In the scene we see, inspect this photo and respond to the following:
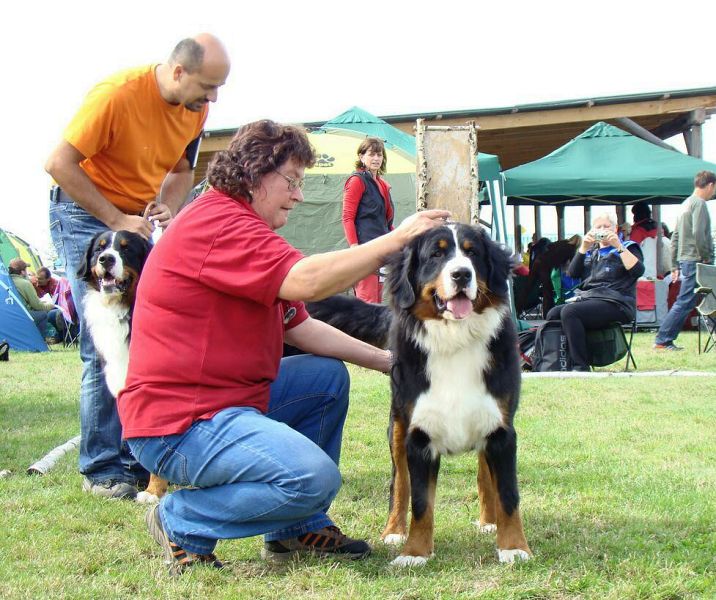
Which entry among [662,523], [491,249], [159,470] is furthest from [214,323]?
[662,523]

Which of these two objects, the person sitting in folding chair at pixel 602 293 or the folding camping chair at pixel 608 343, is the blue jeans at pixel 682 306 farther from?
the folding camping chair at pixel 608 343

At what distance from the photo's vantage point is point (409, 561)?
8.70 ft

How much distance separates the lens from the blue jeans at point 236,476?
245cm

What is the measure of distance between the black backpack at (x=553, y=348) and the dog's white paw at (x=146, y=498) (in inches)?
190

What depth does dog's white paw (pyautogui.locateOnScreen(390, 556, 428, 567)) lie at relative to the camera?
2.64m

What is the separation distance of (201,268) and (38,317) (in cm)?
1072

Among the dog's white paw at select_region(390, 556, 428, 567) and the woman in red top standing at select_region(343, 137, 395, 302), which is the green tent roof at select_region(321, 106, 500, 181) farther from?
the dog's white paw at select_region(390, 556, 428, 567)

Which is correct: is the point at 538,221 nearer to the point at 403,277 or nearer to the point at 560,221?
the point at 560,221

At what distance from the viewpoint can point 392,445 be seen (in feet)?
10.1

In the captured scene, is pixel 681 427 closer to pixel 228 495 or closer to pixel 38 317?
pixel 228 495

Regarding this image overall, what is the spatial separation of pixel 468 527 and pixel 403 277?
3.33ft

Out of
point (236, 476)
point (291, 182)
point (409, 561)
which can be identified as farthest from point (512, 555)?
point (291, 182)

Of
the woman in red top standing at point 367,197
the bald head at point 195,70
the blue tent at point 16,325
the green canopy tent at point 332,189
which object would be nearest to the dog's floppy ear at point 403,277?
the bald head at point 195,70

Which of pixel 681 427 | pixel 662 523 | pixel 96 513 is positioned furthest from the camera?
pixel 681 427
